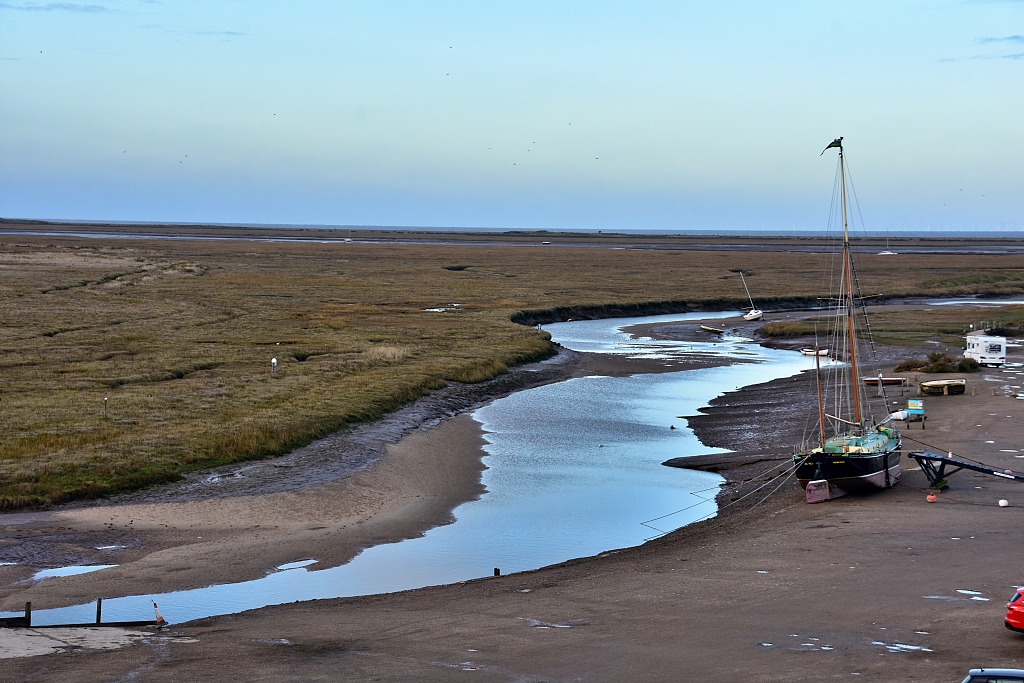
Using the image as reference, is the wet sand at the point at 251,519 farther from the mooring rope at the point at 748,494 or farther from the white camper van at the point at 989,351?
the white camper van at the point at 989,351

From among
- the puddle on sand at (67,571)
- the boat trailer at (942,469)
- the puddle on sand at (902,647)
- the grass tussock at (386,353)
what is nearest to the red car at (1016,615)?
the puddle on sand at (902,647)

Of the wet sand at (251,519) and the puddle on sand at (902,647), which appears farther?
the wet sand at (251,519)

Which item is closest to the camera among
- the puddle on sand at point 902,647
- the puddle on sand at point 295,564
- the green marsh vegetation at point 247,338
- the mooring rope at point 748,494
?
the puddle on sand at point 902,647

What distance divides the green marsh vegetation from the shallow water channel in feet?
23.5

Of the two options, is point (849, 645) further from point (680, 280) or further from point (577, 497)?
point (680, 280)

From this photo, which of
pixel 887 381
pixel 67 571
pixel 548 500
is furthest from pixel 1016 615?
pixel 887 381

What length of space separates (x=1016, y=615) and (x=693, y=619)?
579cm

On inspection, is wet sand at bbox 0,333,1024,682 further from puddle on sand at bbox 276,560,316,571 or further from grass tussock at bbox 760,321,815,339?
grass tussock at bbox 760,321,815,339

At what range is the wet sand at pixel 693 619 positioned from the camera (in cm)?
1748

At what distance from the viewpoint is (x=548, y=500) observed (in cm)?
3316

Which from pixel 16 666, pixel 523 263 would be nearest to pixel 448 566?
pixel 16 666

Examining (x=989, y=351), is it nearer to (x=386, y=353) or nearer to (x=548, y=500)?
(x=386, y=353)

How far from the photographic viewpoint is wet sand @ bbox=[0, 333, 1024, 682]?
17.5 meters

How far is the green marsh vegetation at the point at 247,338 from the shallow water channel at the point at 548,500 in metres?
7.16
